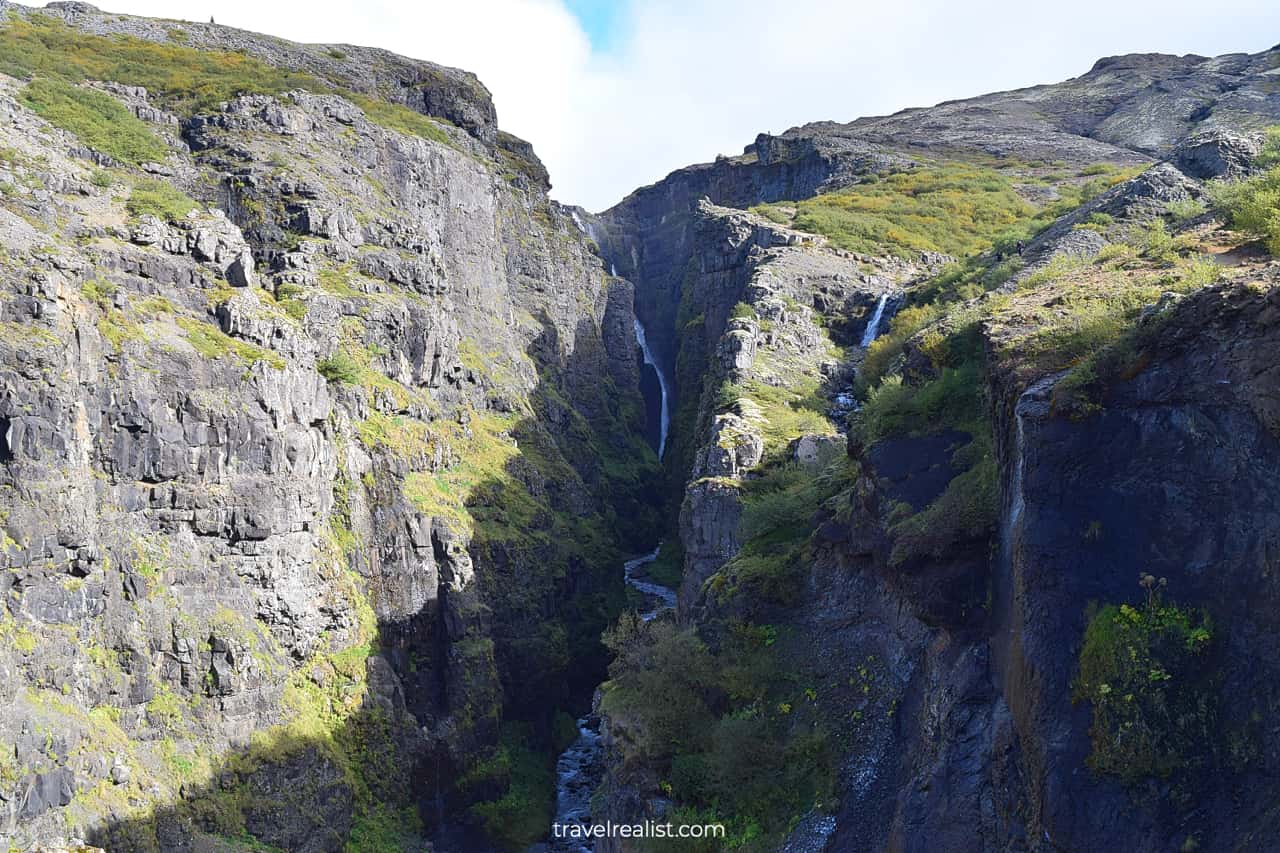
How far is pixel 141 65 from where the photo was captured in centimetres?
6500

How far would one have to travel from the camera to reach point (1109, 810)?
12914 mm

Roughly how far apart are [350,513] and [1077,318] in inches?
1400

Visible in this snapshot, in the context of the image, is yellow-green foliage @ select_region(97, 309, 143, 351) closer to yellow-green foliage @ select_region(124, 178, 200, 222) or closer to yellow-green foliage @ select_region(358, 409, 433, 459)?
yellow-green foliage @ select_region(124, 178, 200, 222)

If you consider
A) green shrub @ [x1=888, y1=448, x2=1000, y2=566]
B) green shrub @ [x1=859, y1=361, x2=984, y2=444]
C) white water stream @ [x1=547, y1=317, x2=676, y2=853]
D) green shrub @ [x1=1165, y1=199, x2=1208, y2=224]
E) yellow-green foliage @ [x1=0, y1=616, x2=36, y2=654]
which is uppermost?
green shrub @ [x1=1165, y1=199, x2=1208, y2=224]

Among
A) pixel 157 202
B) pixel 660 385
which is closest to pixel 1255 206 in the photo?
pixel 157 202

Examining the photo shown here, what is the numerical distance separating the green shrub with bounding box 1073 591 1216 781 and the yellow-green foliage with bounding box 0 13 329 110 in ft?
204

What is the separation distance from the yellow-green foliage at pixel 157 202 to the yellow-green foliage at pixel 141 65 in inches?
586

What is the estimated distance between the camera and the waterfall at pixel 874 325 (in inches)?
2170

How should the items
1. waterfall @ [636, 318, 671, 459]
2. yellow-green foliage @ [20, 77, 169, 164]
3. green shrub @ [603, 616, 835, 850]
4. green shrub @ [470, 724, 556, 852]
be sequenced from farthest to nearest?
waterfall @ [636, 318, 671, 459] < yellow-green foliage @ [20, 77, 169, 164] < green shrub @ [470, 724, 556, 852] < green shrub @ [603, 616, 835, 850]

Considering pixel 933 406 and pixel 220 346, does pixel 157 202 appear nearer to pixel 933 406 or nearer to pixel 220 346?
pixel 220 346

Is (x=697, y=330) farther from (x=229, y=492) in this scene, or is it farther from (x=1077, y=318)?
(x=1077, y=318)

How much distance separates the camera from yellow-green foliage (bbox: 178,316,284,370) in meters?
39.6

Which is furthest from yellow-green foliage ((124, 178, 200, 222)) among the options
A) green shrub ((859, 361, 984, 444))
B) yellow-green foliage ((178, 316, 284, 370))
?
green shrub ((859, 361, 984, 444))

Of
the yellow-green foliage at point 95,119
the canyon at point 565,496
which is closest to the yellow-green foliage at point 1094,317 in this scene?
the canyon at point 565,496
